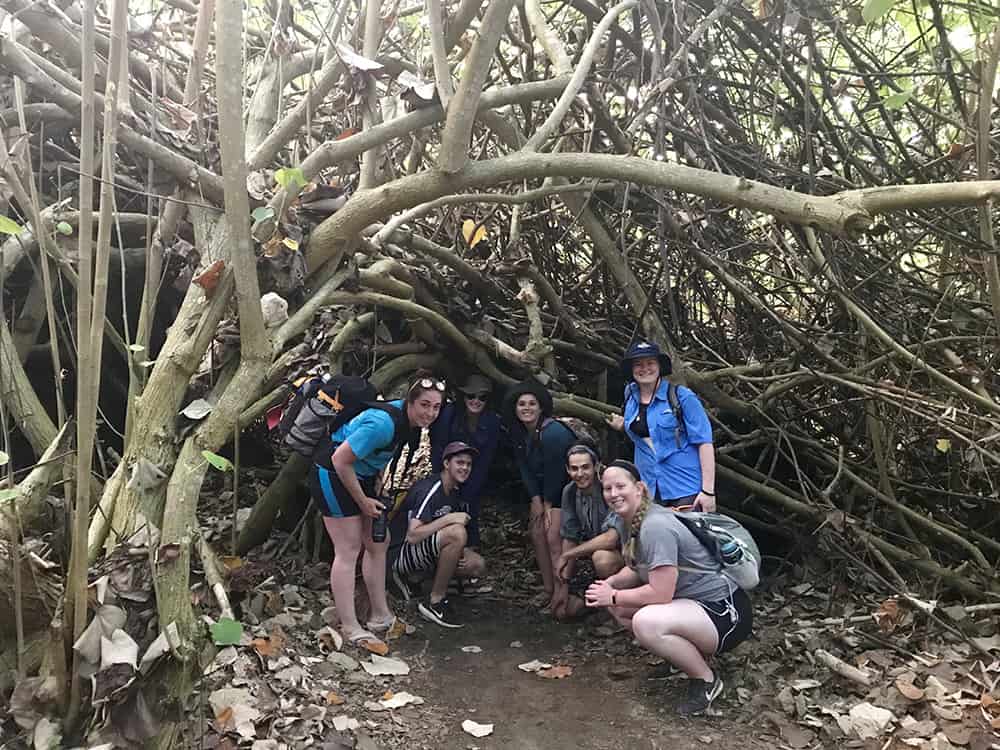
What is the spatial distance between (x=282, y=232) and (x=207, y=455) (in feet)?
4.55

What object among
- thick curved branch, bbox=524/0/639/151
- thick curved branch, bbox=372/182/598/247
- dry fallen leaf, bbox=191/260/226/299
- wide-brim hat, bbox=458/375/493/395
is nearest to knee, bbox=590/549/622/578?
wide-brim hat, bbox=458/375/493/395

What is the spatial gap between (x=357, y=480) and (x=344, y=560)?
1.54 feet

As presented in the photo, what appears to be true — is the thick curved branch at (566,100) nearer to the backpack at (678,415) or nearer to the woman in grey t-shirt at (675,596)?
the woman in grey t-shirt at (675,596)

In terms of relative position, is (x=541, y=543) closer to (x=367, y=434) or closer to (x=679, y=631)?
(x=679, y=631)

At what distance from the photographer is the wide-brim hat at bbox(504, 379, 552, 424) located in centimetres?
510

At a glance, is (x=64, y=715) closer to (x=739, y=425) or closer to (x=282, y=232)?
(x=282, y=232)

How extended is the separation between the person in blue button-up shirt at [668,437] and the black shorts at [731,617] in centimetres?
68

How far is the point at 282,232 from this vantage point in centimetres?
384

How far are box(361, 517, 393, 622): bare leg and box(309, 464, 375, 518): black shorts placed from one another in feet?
1.08

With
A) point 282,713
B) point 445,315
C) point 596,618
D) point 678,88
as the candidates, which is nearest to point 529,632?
point 596,618

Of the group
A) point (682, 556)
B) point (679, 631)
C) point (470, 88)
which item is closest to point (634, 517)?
point (682, 556)

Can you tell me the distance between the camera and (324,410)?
163 inches

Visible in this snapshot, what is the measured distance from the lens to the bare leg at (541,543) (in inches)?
208

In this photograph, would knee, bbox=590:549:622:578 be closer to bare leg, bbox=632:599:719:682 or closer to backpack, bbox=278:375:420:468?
bare leg, bbox=632:599:719:682
